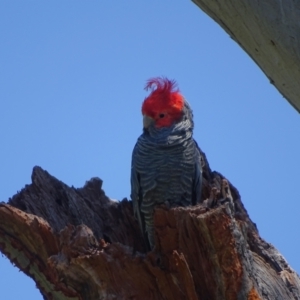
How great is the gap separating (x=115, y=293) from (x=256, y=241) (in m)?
1.82

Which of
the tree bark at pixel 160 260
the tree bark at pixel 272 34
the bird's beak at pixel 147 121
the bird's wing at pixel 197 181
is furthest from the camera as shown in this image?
the bird's beak at pixel 147 121

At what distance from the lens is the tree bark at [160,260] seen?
5414 mm

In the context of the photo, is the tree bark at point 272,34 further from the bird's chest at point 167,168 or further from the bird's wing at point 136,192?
the bird's wing at point 136,192

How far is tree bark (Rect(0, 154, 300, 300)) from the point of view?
541cm

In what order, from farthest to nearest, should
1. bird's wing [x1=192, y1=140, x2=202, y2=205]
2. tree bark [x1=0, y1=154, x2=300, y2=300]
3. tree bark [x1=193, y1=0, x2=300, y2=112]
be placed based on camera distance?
bird's wing [x1=192, y1=140, x2=202, y2=205]
tree bark [x1=0, y1=154, x2=300, y2=300]
tree bark [x1=193, y1=0, x2=300, y2=112]

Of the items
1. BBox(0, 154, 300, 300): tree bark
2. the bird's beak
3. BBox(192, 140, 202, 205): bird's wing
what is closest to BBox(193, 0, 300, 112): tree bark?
BBox(0, 154, 300, 300): tree bark

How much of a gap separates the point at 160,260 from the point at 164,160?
1814 mm

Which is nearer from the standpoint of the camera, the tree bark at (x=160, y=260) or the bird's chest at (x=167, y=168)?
the tree bark at (x=160, y=260)

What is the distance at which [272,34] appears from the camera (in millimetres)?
4449

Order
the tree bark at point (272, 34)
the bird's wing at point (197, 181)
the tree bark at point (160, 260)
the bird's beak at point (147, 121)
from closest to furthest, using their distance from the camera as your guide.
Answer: the tree bark at point (272, 34) → the tree bark at point (160, 260) → the bird's wing at point (197, 181) → the bird's beak at point (147, 121)

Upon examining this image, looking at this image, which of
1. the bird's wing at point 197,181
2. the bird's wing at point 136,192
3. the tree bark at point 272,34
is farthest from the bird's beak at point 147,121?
the tree bark at point 272,34

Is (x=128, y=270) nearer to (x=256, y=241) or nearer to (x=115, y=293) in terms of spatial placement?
(x=115, y=293)

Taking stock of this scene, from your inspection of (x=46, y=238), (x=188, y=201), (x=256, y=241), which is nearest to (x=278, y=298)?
(x=256, y=241)

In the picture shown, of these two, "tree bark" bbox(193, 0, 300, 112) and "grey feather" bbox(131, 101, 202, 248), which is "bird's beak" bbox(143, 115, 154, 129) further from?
"tree bark" bbox(193, 0, 300, 112)
